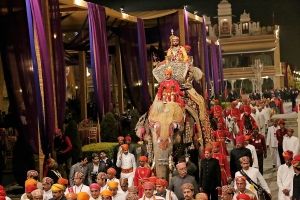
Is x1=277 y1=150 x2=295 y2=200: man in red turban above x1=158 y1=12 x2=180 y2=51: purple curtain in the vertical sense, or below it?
below

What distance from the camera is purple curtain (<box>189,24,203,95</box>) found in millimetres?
23156

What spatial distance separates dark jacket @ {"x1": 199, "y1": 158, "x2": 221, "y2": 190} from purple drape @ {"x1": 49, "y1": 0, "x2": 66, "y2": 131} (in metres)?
4.18

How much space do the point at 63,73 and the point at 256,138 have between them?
439 cm

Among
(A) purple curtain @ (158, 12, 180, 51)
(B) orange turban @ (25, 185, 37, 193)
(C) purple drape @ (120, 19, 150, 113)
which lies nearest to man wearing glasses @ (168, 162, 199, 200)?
(B) orange turban @ (25, 185, 37, 193)

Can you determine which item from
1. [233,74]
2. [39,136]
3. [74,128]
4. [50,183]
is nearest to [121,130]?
[74,128]

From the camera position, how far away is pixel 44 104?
41.0ft

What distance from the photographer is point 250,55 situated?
46375 millimetres

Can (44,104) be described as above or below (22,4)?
below

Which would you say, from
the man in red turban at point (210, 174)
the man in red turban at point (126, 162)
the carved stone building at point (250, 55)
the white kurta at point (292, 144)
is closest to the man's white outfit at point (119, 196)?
the man in red turban at point (210, 174)

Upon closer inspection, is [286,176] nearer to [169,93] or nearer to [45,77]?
[169,93]

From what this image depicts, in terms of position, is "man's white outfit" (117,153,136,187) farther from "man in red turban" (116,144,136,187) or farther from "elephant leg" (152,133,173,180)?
"elephant leg" (152,133,173,180)

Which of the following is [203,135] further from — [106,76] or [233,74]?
[233,74]

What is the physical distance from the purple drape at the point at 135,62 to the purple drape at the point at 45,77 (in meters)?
7.14

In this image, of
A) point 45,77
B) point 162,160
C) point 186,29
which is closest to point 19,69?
point 45,77
